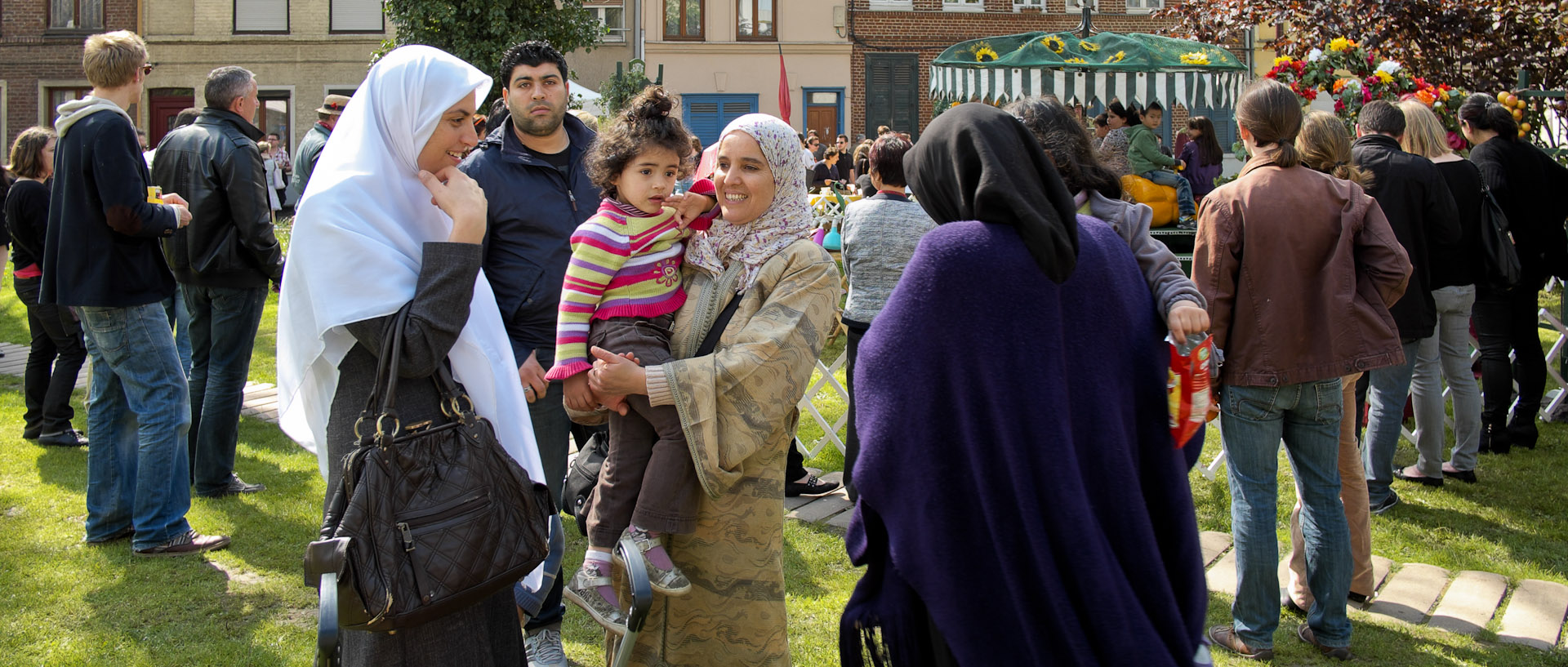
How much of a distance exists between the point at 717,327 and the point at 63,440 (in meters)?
5.91

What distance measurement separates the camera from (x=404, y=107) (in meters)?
2.65

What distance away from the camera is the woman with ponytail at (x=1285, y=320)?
3.80 metres

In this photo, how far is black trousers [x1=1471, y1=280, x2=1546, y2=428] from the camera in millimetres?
6680

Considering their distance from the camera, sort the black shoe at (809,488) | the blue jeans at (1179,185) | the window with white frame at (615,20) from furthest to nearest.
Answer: the window with white frame at (615,20), the blue jeans at (1179,185), the black shoe at (809,488)

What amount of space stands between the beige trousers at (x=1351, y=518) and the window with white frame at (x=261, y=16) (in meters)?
28.1

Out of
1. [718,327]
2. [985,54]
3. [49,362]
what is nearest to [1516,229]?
[718,327]

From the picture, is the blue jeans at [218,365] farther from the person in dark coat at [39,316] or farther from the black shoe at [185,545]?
the person in dark coat at [39,316]

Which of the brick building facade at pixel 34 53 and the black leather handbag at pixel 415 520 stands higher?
the brick building facade at pixel 34 53

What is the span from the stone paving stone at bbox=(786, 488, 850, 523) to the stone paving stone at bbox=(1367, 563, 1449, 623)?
2.49m

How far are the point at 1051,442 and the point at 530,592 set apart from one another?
2.14 meters

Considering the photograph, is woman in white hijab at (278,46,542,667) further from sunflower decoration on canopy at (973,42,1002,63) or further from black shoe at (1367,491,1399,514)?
sunflower decoration on canopy at (973,42,1002,63)

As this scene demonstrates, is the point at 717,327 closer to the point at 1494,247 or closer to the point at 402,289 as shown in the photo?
the point at 402,289

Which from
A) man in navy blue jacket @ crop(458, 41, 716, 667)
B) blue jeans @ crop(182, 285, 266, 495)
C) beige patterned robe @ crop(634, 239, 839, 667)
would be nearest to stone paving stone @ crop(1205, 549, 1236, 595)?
beige patterned robe @ crop(634, 239, 839, 667)

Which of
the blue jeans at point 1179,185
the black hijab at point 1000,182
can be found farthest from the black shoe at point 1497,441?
the black hijab at point 1000,182
